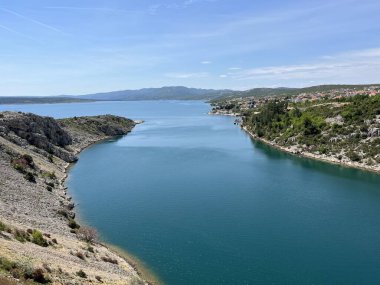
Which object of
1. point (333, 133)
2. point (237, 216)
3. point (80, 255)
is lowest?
point (237, 216)

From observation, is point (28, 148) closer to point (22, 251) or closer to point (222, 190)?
point (222, 190)

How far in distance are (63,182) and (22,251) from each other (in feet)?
137

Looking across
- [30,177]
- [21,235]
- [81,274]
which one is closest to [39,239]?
[21,235]

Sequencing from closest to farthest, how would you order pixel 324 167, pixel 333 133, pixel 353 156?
pixel 324 167 < pixel 353 156 < pixel 333 133

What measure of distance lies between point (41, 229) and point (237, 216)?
23.0 meters

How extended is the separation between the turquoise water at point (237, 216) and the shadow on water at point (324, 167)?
0.69 ft

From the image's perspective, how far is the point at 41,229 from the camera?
3700 centimetres

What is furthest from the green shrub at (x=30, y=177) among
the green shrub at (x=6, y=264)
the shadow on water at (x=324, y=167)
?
the shadow on water at (x=324, y=167)

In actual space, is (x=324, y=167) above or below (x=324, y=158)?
below

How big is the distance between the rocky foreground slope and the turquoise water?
3385 millimetres

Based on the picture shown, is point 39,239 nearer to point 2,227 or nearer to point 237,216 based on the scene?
point 2,227

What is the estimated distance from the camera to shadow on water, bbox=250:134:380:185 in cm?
7269

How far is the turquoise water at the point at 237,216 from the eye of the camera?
35250 millimetres

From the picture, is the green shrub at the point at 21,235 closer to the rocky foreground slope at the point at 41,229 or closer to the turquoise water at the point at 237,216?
the rocky foreground slope at the point at 41,229
